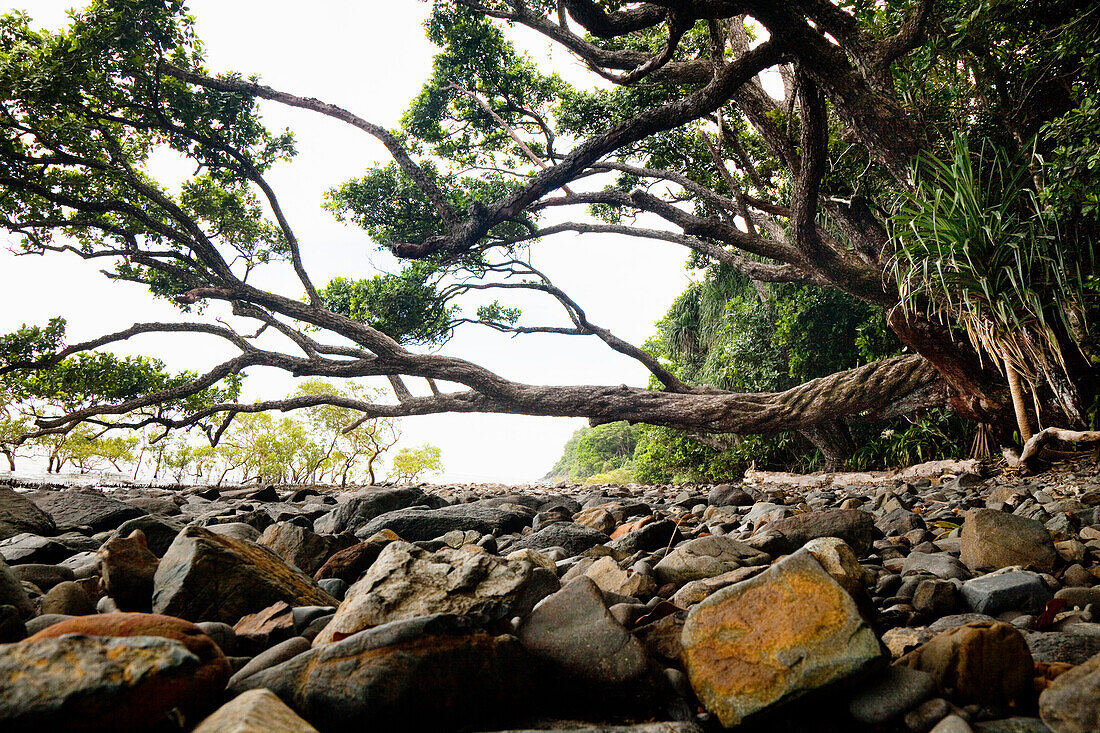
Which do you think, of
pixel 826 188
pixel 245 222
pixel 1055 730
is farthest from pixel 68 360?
pixel 826 188

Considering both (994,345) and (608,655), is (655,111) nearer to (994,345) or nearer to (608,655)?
(994,345)

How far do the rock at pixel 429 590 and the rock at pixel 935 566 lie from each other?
4.40 ft

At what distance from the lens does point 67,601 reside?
4.91 ft

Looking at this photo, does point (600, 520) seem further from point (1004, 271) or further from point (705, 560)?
point (1004, 271)

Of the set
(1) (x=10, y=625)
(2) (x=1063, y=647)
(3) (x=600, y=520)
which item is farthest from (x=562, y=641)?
(3) (x=600, y=520)

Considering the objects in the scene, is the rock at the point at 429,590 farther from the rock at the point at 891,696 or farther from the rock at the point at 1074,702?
the rock at the point at 1074,702

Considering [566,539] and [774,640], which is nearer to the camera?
[774,640]

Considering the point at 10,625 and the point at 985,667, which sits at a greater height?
the point at 10,625

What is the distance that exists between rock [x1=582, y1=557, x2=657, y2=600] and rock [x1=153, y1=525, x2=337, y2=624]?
882 mm

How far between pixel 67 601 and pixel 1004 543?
2941 mm

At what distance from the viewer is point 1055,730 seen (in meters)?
0.90

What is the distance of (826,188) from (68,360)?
921cm

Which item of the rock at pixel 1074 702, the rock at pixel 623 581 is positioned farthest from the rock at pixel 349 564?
the rock at pixel 1074 702

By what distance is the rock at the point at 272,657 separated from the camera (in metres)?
1.08
